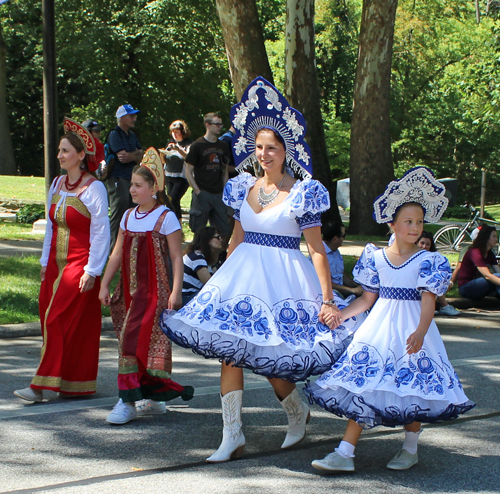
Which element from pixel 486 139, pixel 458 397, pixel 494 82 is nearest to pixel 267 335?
pixel 458 397

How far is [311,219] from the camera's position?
15.4 feet

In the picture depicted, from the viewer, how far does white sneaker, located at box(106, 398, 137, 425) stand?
5.31 metres

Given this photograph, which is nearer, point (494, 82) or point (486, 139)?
point (494, 82)

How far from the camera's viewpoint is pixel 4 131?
33.2 metres

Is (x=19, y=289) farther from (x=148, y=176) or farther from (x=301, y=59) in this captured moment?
(x=301, y=59)

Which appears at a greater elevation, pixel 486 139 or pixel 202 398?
pixel 486 139

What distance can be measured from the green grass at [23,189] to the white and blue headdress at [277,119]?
15.9 meters

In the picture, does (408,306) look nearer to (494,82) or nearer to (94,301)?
(94,301)

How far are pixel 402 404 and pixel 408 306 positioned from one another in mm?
598

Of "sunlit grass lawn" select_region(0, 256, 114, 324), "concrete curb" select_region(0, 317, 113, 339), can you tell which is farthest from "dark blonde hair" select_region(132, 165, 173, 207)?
"sunlit grass lawn" select_region(0, 256, 114, 324)

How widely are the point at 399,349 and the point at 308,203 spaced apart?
1018 millimetres

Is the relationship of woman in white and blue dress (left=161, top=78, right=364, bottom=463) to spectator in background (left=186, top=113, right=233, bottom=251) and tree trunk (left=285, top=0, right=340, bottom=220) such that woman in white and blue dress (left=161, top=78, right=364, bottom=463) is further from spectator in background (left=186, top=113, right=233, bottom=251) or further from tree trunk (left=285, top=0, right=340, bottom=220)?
tree trunk (left=285, top=0, right=340, bottom=220)

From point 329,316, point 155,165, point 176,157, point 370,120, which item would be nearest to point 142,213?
point 155,165

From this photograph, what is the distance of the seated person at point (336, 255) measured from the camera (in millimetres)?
8820
